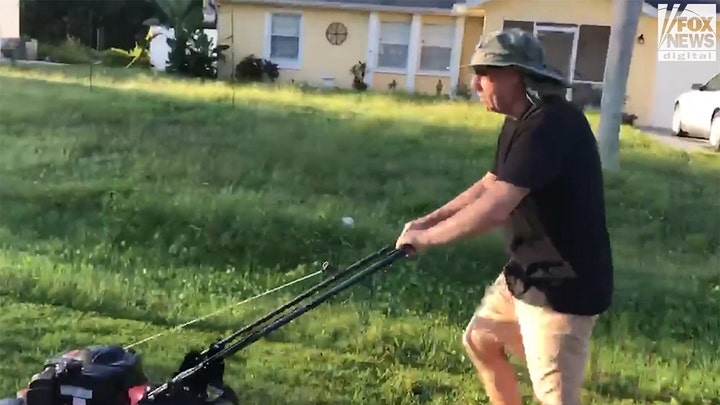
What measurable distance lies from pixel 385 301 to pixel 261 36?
1475 cm

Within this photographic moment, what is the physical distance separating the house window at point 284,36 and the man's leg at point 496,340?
16457 millimetres

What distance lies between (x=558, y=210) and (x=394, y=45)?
654 inches

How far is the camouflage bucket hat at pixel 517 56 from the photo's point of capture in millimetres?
2760

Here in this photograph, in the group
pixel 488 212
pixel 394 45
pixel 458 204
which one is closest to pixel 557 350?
pixel 488 212

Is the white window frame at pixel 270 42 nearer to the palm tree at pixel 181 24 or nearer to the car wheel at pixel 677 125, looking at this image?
the palm tree at pixel 181 24

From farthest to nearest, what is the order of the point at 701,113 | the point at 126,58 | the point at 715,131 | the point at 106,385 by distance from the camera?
the point at 126,58
the point at 701,113
the point at 715,131
the point at 106,385

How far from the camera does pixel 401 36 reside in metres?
19.1

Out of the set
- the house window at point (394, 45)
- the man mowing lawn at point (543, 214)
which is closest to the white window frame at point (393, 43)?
the house window at point (394, 45)

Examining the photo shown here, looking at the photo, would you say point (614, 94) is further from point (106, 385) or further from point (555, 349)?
point (106, 385)

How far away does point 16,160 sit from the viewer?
8.58 meters

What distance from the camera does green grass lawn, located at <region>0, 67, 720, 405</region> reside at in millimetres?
4348

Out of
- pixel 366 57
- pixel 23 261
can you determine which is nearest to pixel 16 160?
pixel 23 261

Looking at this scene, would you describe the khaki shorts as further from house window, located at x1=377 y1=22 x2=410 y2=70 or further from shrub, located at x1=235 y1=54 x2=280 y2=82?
house window, located at x1=377 y1=22 x2=410 y2=70

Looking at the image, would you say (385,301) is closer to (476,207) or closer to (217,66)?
(476,207)
